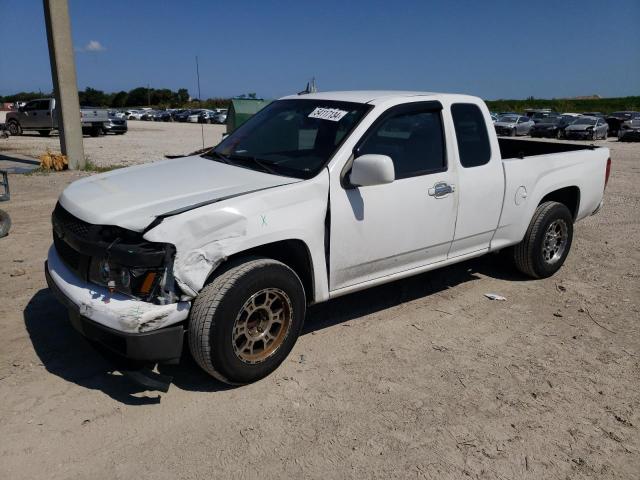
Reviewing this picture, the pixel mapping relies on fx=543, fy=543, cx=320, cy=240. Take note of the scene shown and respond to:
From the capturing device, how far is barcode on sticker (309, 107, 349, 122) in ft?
13.2

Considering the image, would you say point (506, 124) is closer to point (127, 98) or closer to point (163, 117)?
point (163, 117)

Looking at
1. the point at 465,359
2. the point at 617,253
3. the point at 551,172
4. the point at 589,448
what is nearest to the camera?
the point at 589,448

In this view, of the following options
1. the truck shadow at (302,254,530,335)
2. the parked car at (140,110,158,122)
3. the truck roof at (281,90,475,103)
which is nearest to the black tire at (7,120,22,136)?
the truck roof at (281,90,475,103)

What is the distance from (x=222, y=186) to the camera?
3.51 m

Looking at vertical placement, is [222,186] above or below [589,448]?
above

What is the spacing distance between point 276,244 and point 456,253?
1809 mm

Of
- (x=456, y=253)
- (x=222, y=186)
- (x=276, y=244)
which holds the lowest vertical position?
(x=456, y=253)

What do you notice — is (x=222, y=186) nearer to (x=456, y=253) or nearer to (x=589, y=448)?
(x=456, y=253)

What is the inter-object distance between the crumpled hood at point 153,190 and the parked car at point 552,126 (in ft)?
97.3

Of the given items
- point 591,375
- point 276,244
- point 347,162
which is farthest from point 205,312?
point 591,375

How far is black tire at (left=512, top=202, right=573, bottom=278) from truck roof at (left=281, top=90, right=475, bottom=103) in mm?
1463

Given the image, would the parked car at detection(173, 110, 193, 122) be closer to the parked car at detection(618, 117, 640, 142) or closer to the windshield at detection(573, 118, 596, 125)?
the windshield at detection(573, 118, 596, 125)

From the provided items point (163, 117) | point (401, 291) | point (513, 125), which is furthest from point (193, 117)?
point (401, 291)

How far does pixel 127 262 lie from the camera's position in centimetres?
292
